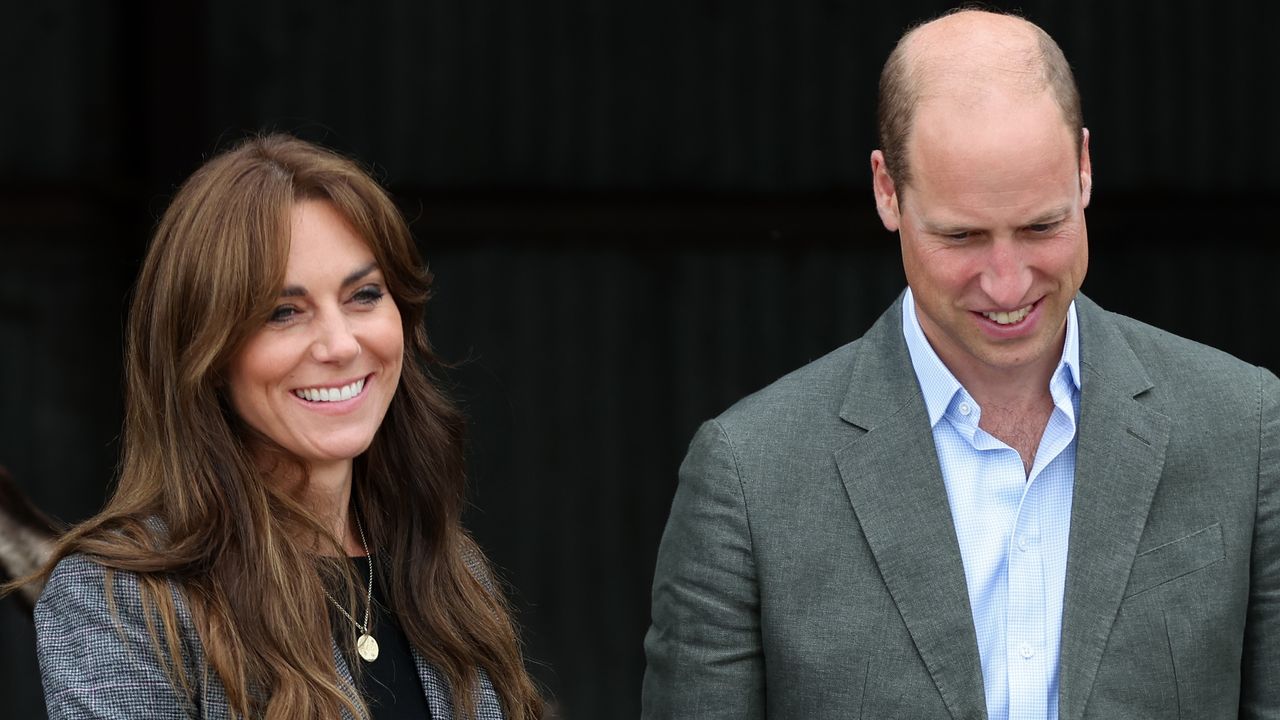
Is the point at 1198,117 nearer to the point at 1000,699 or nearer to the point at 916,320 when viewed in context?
the point at 916,320

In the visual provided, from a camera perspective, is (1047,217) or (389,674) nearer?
(1047,217)

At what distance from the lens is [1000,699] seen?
2.23 meters

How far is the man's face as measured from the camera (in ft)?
6.97

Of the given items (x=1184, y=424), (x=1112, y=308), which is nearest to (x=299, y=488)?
(x=1184, y=424)

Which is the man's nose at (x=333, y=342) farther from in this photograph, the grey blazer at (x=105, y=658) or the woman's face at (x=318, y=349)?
the grey blazer at (x=105, y=658)

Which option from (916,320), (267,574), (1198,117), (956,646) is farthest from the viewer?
(1198,117)

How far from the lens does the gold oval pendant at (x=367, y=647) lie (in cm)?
221

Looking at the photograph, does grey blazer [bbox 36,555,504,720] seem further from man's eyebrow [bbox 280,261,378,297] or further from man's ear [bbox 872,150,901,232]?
man's ear [bbox 872,150,901,232]

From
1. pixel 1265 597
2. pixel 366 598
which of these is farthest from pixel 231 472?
pixel 1265 597

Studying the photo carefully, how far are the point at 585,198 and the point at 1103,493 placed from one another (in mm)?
2688

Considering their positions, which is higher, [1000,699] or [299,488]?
[299,488]

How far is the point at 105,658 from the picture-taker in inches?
77.7

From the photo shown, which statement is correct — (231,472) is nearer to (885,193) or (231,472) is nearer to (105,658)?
(105,658)

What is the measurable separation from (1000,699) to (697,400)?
2.63 m
